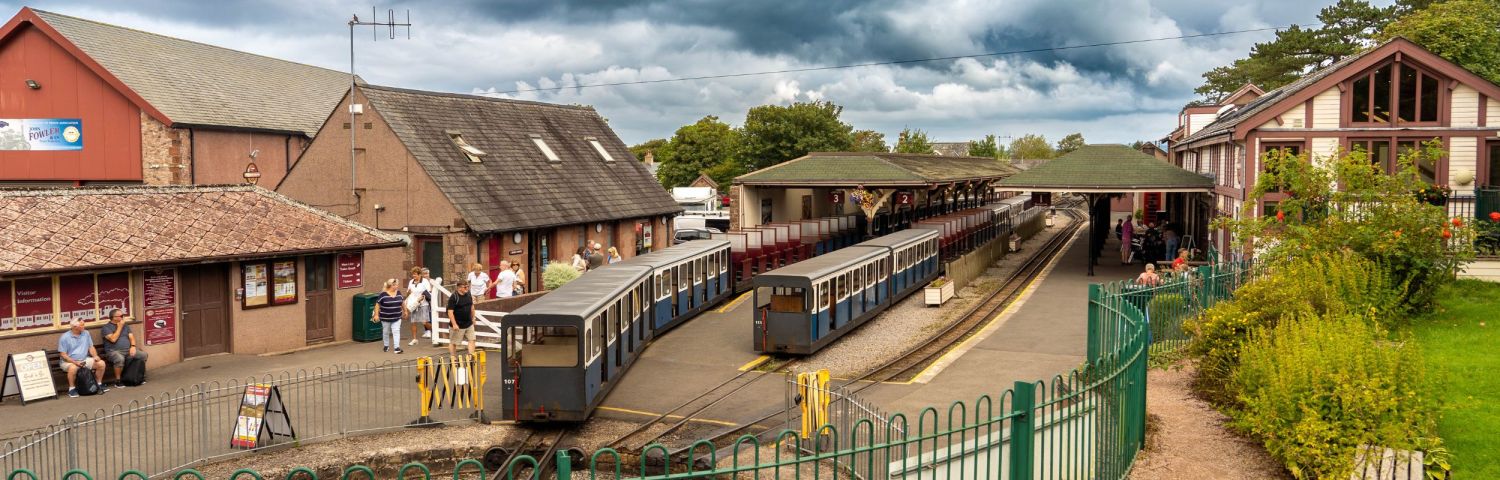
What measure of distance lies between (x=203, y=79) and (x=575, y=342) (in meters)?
25.8

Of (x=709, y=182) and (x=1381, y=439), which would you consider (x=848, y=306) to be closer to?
(x=1381, y=439)

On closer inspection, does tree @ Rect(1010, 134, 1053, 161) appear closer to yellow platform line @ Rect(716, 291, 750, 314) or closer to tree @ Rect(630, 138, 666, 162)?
tree @ Rect(630, 138, 666, 162)

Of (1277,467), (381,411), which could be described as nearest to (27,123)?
(381,411)

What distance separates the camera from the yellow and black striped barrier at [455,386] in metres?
14.4

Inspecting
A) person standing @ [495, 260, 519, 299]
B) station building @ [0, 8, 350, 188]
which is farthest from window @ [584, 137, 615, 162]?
person standing @ [495, 260, 519, 299]

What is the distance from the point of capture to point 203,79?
3419cm

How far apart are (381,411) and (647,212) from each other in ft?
61.6

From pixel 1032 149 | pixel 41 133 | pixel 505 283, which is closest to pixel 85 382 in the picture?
pixel 505 283

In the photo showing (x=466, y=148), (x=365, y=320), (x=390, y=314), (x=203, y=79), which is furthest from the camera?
(x=203, y=79)

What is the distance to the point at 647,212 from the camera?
33.6 metres

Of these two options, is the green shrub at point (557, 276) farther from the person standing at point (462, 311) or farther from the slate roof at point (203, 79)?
the slate roof at point (203, 79)

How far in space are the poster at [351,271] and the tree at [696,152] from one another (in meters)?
57.3

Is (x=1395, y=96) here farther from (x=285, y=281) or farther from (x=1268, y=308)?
(x=285, y=281)

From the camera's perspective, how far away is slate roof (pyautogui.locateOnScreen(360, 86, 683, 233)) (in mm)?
26828
